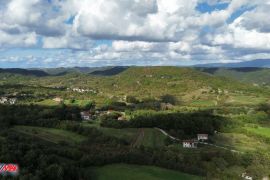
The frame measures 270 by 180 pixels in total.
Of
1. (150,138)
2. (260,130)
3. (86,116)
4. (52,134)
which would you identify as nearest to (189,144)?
(150,138)

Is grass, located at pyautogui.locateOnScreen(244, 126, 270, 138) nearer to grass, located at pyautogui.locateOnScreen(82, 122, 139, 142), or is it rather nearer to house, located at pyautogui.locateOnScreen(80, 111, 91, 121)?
grass, located at pyautogui.locateOnScreen(82, 122, 139, 142)

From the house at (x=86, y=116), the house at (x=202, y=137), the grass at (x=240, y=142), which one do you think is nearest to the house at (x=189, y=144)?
the house at (x=202, y=137)

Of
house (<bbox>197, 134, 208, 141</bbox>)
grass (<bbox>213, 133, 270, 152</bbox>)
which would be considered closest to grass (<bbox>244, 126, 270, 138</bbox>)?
grass (<bbox>213, 133, 270, 152</bbox>)

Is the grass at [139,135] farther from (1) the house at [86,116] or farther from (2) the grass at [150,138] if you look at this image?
(1) the house at [86,116]

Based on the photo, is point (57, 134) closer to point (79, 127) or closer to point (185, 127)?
point (79, 127)

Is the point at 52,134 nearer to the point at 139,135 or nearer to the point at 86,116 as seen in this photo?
the point at 139,135

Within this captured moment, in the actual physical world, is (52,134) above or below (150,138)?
above
